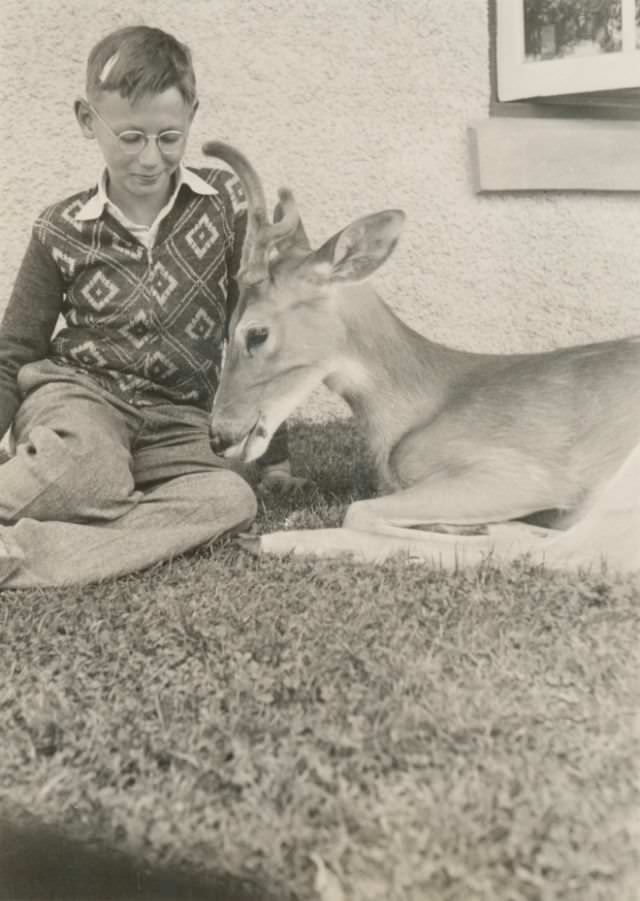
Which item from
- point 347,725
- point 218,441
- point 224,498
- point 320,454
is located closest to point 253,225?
point 218,441

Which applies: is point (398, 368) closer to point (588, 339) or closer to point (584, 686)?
point (584, 686)

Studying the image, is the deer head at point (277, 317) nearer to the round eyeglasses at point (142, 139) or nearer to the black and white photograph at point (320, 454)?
the black and white photograph at point (320, 454)

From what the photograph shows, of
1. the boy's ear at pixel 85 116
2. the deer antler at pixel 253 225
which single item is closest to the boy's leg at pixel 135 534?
the deer antler at pixel 253 225

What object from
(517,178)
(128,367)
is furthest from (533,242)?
(128,367)

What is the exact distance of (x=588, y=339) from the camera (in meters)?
5.02

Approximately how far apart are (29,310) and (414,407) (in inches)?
52.2

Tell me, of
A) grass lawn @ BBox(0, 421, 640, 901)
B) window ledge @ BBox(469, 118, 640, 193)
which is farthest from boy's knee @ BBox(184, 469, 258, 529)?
window ledge @ BBox(469, 118, 640, 193)

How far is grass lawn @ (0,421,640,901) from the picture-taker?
1.67 metres

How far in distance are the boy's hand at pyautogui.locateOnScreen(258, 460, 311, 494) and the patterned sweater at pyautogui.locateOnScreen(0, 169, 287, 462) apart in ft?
1.33

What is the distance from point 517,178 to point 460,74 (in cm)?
54

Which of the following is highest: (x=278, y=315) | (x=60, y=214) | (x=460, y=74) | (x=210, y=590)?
(x=460, y=74)

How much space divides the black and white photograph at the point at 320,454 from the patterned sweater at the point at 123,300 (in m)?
0.01

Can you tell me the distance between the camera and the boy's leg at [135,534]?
9.42 ft

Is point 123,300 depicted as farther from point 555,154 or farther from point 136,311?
point 555,154
